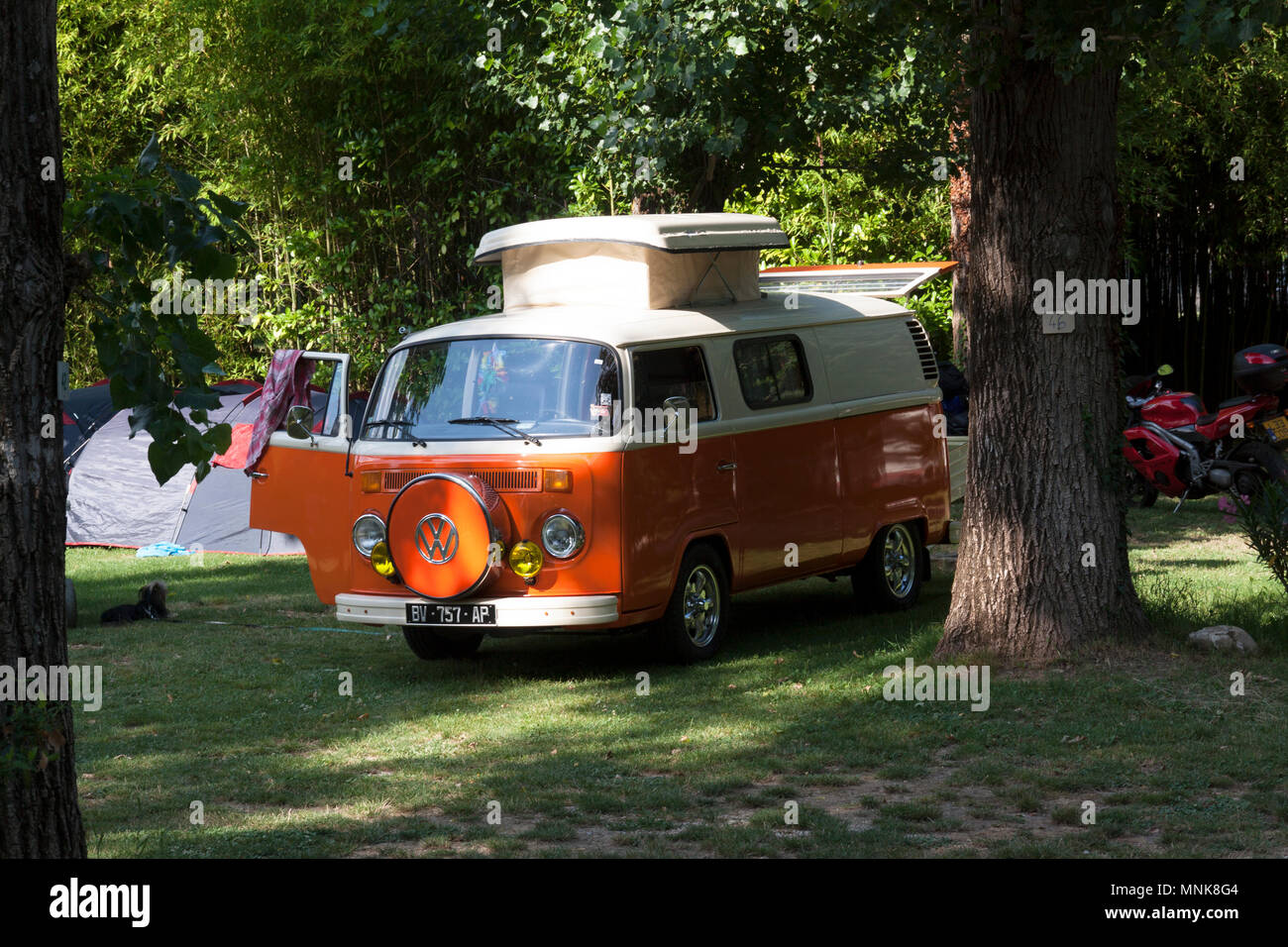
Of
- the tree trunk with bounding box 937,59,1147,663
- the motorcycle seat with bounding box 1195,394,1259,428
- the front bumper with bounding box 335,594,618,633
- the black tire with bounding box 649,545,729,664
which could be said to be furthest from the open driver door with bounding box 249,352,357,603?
the motorcycle seat with bounding box 1195,394,1259,428

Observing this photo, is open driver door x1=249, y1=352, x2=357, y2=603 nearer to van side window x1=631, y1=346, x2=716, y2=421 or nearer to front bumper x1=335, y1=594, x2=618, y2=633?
front bumper x1=335, y1=594, x2=618, y2=633

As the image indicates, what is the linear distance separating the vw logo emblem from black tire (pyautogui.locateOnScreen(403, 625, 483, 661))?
94 centimetres

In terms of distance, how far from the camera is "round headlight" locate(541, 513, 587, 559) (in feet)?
27.7

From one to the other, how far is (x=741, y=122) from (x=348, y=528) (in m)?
4.31

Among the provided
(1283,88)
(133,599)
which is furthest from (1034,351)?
(1283,88)

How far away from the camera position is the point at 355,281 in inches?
711

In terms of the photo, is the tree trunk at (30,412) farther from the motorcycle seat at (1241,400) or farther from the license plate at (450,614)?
the motorcycle seat at (1241,400)

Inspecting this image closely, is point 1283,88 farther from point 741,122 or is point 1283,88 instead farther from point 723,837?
point 723,837

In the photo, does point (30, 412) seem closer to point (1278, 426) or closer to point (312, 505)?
point (312, 505)

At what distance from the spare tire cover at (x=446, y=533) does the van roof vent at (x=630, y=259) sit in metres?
1.88

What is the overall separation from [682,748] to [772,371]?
3.39 metres

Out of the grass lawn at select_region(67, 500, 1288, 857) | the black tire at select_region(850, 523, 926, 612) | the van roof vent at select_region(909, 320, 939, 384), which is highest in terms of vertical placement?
the van roof vent at select_region(909, 320, 939, 384)

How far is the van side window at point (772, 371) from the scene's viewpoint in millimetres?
9609

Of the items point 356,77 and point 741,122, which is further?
point 356,77
